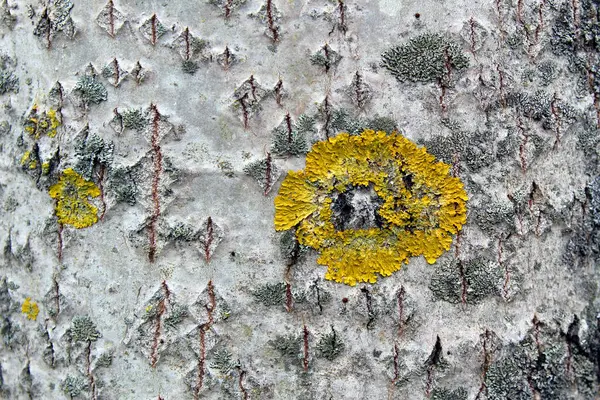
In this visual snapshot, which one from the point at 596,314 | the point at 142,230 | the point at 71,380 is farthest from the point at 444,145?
the point at 71,380

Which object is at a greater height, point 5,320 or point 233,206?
point 233,206

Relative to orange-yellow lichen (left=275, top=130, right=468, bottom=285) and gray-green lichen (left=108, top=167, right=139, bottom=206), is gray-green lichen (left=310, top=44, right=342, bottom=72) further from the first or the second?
gray-green lichen (left=108, top=167, right=139, bottom=206)

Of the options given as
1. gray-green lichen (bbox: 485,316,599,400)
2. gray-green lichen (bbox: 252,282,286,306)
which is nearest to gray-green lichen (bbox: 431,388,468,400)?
gray-green lichen (bbox: 485,316,599,400)

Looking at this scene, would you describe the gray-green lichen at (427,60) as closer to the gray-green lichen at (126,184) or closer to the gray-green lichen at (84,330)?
the gray-green lichen at (126,184)

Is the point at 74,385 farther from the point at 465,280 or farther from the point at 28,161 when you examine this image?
the point at 465,280

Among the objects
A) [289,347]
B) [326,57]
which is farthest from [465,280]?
[326,57]

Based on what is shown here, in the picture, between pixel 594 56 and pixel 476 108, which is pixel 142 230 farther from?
pixel 594 56
